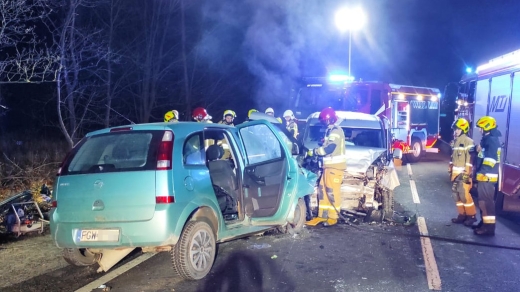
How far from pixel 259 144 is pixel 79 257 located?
2.57m

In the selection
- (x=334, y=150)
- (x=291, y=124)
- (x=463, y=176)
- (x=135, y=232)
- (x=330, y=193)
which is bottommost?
(x=330, y=193)

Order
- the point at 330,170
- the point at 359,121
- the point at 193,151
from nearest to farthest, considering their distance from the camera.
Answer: the point at 193,151
the point at 330,170
the point at 359,121

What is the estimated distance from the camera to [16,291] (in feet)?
14.2

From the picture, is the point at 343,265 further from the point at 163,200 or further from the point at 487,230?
the point at 487,230

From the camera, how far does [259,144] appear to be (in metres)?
5.95

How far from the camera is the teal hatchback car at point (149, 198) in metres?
4.14

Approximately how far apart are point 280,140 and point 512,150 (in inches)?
182

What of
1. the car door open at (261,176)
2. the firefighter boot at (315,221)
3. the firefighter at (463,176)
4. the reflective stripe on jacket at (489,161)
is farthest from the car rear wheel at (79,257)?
the firefighter at (463,176)

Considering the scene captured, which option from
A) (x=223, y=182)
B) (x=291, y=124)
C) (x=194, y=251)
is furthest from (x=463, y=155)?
(x=194, y=251)

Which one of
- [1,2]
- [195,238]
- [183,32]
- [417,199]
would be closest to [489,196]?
[417,199]

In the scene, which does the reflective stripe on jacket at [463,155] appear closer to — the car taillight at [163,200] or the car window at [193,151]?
the car window at [193,151]

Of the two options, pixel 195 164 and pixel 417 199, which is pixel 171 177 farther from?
pixel 417 199

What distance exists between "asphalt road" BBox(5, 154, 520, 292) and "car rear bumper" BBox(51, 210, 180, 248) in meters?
0.51

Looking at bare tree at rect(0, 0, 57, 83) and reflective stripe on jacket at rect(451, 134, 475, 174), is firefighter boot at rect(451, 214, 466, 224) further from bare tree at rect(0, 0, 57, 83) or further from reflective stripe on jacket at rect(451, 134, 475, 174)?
bare tree at rect(0, 0, 57, 83)
